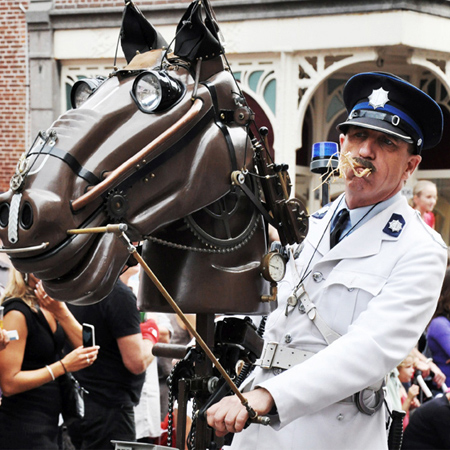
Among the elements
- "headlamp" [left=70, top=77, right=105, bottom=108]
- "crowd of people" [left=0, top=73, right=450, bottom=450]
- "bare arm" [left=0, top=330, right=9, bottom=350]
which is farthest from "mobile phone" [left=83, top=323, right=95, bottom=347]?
"headlamp" [left=70, top=77, right=105, bottom=108]

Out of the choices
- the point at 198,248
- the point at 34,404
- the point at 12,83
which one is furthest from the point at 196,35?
the point at 12,83

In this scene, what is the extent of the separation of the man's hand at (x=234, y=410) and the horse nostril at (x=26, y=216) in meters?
0.69

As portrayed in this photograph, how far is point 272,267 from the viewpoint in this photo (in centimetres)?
232

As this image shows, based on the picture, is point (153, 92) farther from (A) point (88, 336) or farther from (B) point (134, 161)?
(A) point (88, 336)

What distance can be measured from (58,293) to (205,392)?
0.57 metres

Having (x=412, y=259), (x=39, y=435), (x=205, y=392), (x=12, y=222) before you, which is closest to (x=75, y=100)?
(x=12, y=222)

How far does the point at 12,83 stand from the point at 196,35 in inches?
349

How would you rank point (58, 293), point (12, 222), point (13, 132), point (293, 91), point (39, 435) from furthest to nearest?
1. point (13, 132)
2. point (293, 91)
3. point (39, 435)
4. point (58, 293)
5. point (12, 222)

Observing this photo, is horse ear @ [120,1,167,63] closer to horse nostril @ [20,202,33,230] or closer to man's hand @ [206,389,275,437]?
horse nostril @ [20,202,33,230]

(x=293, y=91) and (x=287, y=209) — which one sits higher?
(x=293, y=91)

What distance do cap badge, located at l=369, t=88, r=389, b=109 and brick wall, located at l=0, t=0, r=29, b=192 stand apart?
852cm

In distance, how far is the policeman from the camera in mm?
2123

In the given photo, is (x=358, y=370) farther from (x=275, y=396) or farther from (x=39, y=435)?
(x=39, y=435)

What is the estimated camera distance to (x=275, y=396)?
2072 millimetres
